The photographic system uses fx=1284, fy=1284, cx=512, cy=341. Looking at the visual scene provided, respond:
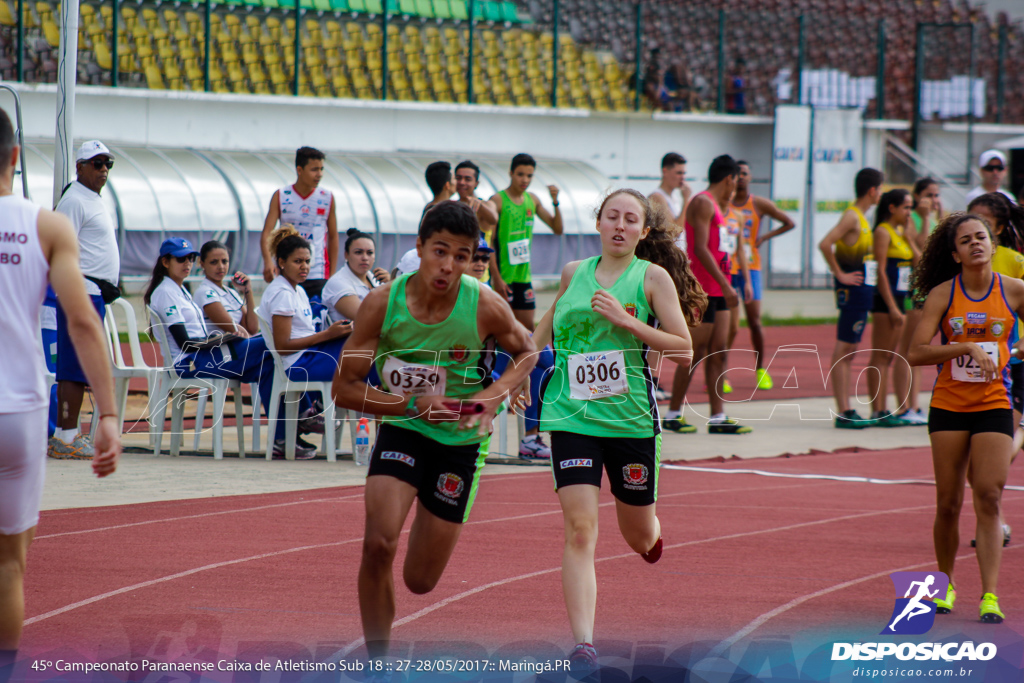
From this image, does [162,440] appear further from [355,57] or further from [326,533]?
[355,57]

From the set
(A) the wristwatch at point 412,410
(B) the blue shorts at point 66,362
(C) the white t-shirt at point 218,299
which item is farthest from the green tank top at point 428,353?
(C) the white t-shirt at point 218,299

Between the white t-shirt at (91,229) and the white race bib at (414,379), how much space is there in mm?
4852

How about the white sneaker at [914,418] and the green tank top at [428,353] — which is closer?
the green tank top at [428,353]

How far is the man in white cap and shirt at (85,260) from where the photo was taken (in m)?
8.66

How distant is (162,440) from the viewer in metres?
9.76

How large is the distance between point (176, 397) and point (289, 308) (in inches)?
46.0

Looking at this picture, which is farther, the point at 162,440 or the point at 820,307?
the point at 820,307

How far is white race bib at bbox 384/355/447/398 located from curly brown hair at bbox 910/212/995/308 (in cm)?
265

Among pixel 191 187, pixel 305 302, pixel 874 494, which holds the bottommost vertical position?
pixel 874 494

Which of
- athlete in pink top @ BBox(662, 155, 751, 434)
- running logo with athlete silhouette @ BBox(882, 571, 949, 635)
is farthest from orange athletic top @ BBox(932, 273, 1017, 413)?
athlete in pink top @ BBox(662, 155, 751, 434)

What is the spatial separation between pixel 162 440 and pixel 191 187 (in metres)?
12.9

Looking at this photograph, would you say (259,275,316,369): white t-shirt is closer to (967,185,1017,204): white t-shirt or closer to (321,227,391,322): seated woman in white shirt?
(321,227,391,322): seated woman in white shirt

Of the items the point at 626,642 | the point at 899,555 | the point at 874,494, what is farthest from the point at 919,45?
the point at 626,642

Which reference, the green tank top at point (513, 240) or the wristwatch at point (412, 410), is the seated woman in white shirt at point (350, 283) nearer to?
the green tank top at point (513, 240)
